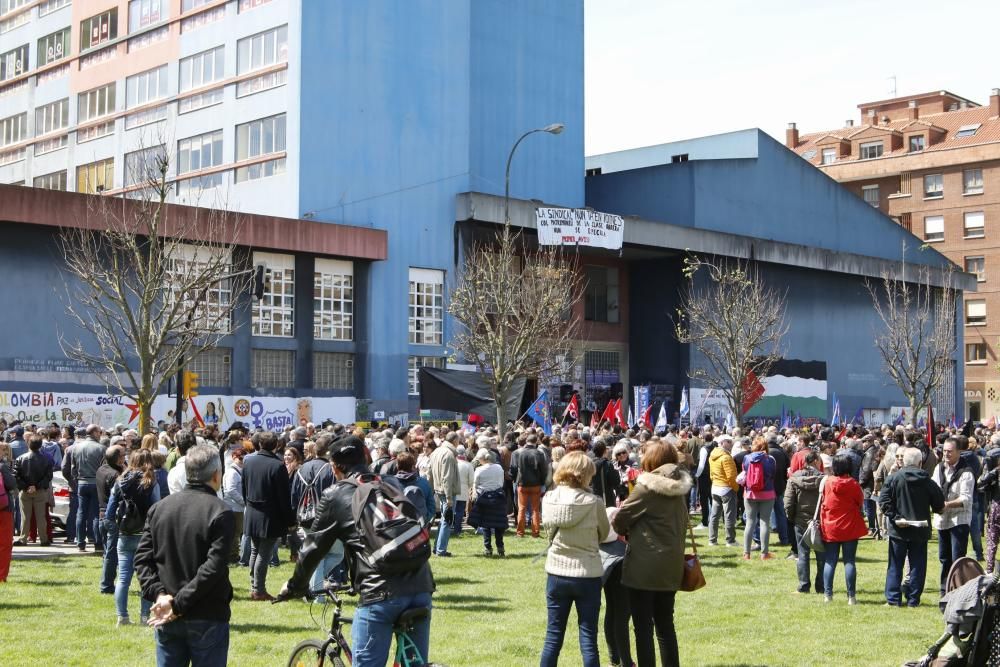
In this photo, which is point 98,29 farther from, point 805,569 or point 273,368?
point 805,569

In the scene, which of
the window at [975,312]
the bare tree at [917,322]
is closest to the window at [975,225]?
the window at [975,312]

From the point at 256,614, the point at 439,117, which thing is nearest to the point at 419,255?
the point at 439,117

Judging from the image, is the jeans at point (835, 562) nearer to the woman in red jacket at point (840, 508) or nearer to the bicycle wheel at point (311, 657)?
the woman in red jacket at point (840, 508)

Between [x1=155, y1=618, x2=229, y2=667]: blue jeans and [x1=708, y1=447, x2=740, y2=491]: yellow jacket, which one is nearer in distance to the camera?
[x1=155, y1=618, x2=229, y2=667]: blue jeans

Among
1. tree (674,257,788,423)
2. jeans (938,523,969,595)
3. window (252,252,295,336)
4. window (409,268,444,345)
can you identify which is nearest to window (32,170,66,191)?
window (252,252,295,336)

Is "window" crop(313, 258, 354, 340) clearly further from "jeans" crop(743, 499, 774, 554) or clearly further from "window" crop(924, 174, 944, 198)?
"window" crop(924, 174, 944, 198)

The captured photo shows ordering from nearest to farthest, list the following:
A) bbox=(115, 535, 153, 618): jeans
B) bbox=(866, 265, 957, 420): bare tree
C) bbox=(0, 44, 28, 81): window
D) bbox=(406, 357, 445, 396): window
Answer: bbox=(115, 535, 153, 618): jeans, bbox=(406, 357, 445, 396): window, bbox=(866, 265, 957, 420): bare tree, bbox=(0, 44, 28, 81): window

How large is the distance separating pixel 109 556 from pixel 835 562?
8039mm

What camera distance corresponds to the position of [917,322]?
209 ft

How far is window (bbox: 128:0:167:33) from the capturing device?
163 ft

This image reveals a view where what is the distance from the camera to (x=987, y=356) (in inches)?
3206

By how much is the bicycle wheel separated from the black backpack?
90cm

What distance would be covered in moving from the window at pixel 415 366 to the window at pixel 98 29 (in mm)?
21052

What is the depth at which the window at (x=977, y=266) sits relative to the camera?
270ft
